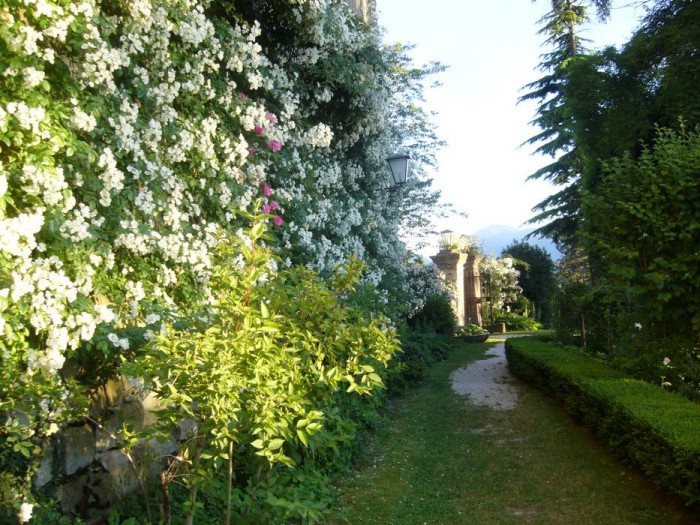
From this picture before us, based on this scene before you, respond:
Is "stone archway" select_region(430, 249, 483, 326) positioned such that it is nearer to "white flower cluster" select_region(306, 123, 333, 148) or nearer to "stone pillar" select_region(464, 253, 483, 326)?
"stone pillar" select_region(464, 253, 483, 326)

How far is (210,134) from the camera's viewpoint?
4.64 metres

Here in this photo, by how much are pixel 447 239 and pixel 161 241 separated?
1698 cm

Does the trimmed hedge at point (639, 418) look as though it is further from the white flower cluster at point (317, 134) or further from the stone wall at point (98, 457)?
the white flower cluster at point (317, 134)

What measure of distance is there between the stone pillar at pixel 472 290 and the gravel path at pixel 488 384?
929 cm

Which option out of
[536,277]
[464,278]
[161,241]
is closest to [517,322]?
[464,278]

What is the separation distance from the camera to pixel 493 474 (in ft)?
15.9

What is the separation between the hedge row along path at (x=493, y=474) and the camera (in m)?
3.94

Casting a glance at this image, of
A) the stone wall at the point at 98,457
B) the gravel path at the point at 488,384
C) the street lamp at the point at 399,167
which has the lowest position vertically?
the gravel path at the point at 488,384

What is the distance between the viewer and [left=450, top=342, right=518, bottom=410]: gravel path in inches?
310

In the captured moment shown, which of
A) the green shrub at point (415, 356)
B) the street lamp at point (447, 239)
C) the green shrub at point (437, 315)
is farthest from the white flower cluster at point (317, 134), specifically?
the street lamp at point (447, 239)

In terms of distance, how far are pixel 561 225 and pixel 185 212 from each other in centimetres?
1835

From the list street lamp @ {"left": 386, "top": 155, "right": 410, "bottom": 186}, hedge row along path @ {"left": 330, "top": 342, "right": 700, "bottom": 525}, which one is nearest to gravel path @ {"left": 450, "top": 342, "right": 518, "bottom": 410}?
hedge row along path @ {"left": 330, "top": 342, "right": 700, "bottom": 525}

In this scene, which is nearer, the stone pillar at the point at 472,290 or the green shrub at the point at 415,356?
the green shrub at the point at 415,356

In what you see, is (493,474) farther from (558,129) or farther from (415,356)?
(558,129)
